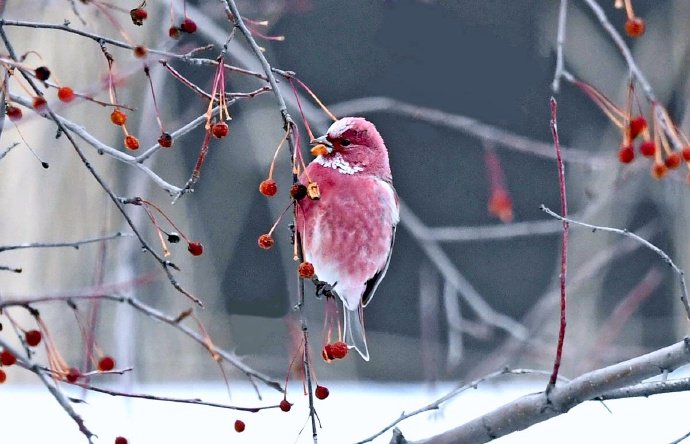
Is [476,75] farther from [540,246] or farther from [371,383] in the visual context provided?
[371,383]

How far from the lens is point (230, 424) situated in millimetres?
4766

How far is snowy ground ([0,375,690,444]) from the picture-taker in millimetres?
4516

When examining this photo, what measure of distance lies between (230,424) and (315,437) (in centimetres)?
292

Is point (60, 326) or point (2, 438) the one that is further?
point (60, 326)

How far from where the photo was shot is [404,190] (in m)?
6.27

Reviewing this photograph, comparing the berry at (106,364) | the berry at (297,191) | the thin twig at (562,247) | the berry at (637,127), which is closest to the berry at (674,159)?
the berry at (637,127)

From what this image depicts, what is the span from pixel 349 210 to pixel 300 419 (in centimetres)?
208

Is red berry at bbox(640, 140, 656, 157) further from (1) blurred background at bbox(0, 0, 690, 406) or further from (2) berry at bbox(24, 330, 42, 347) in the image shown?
(1) blurred background at bbox(0, 0, 690, 406)

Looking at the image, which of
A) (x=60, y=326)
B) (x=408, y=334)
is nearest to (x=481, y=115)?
(x=408, y=334)

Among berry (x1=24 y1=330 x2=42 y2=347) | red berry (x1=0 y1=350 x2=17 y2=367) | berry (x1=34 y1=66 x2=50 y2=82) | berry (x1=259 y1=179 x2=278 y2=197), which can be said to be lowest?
red berry (x1=0 y1=350 x2=17 y2=367)

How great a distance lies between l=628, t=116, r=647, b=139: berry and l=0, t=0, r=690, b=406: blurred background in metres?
2.15

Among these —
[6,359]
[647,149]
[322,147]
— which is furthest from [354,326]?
[6,359]

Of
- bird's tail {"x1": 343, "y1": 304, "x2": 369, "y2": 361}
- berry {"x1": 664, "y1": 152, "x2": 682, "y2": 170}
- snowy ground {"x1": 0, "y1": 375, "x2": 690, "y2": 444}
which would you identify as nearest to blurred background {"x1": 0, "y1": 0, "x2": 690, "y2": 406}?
snowy ground {"x1": 0, "y1": 375, "x2": 690, "y2": 444}

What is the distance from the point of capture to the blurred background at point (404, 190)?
16.3 feet
